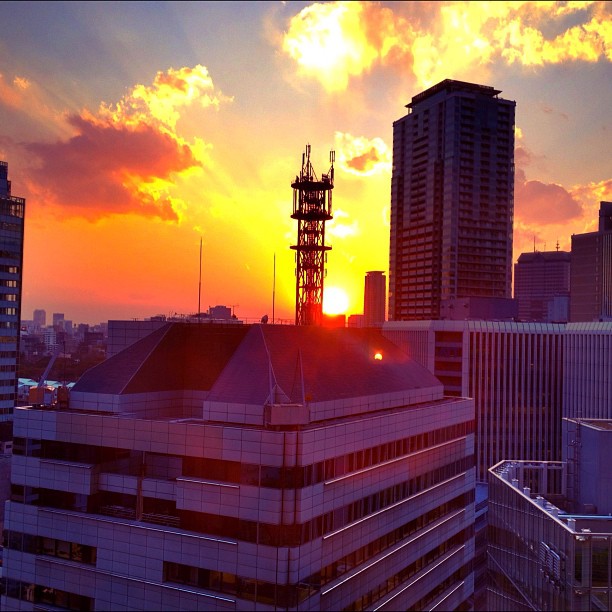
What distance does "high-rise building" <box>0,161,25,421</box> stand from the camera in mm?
138500

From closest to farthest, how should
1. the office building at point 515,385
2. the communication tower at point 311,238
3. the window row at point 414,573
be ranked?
the window row at point 414,573
the communication tower at point 311,238
the office building at point 515,385

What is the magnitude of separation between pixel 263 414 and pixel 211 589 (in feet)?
41.2

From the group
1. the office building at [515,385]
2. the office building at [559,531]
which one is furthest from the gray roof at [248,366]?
the office building at [515,385]

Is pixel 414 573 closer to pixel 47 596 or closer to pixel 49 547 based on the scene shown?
pixel 47 596

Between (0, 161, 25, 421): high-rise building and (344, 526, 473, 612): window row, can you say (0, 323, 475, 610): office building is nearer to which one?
(344, 526, 473, 612): window row

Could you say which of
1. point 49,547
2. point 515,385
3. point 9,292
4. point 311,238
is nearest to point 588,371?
point 515,385

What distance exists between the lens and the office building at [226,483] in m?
41.1

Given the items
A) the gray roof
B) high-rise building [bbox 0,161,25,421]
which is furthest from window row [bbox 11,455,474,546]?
high-rise building [bbox 0,161,25,421]

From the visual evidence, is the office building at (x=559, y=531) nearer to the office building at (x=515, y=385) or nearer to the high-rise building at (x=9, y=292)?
the office building at (x=515, y=385)

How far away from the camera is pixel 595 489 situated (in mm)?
52438

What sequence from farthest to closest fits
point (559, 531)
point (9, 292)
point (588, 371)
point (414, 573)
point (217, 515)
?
point (9, 292)
point (588, 371)
point (414, 573)
point (559, 531)
point (217, 515)

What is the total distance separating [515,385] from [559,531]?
3477 inches

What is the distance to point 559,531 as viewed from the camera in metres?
42.6

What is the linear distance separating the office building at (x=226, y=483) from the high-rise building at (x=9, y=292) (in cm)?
9872
